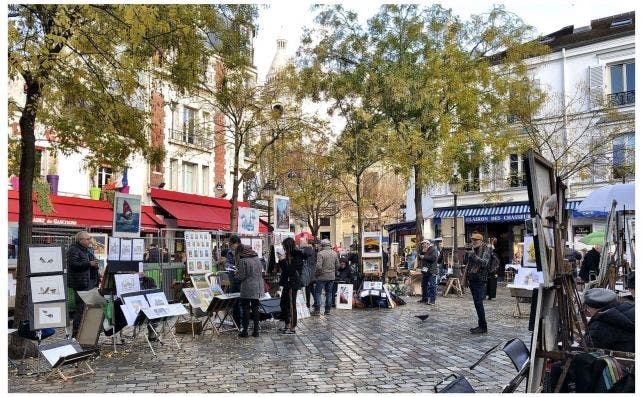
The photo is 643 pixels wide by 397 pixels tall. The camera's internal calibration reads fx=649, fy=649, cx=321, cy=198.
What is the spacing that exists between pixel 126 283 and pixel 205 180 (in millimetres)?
22694

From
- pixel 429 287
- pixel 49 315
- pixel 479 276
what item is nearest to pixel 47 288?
pixel 49 315

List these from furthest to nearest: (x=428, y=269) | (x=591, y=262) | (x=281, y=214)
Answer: (x=281, y=214)
(x=428, y=269)
(x=591, y=262)

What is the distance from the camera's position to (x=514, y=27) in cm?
2117

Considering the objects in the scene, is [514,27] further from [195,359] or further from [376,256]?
[195,359]

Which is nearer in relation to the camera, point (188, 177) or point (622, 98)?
point (622, 98)

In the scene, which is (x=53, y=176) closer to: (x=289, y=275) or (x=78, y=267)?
(x=78, y=267)

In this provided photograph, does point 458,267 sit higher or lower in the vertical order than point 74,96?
lower

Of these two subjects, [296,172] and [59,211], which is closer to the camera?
[59,211]

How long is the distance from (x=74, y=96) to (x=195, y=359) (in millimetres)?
4061

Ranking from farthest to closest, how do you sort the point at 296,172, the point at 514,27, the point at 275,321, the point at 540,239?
the point at 296,172 < the point at 514,27 < the point at 275,321 < the point at 540,239

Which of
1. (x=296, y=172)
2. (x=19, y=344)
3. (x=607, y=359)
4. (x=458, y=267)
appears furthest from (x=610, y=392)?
(x=296, y=172)

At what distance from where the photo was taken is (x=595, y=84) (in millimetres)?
28031

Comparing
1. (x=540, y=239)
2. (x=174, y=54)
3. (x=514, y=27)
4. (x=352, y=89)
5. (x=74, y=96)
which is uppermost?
(x=514, y=27)

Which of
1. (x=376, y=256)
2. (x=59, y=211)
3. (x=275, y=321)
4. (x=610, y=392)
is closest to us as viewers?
(x=610, y=392)
